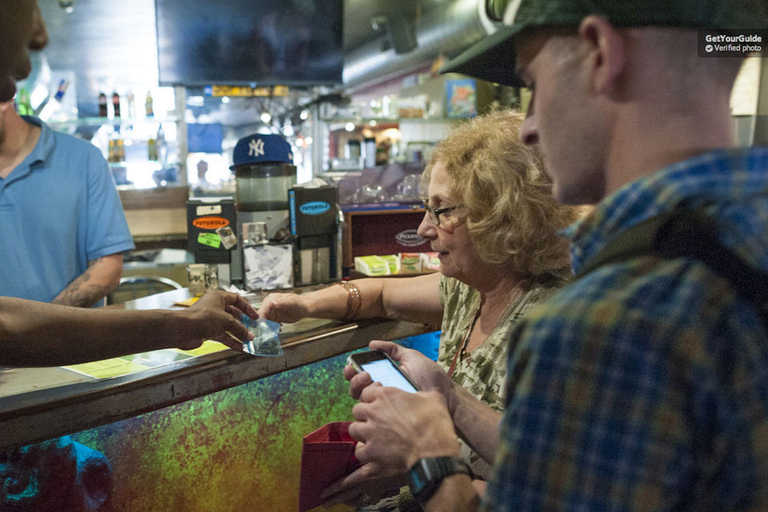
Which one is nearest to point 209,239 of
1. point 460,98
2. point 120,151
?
point 120,151

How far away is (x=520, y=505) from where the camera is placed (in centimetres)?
58

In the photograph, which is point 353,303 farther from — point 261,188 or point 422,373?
point 261,188

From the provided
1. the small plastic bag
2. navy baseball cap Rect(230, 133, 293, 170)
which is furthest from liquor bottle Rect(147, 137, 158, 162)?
the small plastic bag

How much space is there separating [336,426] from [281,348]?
1.07 ft

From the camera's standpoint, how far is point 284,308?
2.04 m

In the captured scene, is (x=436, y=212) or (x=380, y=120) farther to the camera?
(x=380, y=120)

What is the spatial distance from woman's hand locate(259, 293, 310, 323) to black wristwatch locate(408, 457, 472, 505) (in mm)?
1187

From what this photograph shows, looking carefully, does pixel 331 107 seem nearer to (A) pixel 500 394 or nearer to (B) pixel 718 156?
(A) pixel 500 394

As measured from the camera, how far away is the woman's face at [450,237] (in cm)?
166

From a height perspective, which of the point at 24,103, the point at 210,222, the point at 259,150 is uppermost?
the point at 24,103

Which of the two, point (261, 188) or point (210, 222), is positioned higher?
point (261, 188)

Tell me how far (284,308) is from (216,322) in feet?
1.51

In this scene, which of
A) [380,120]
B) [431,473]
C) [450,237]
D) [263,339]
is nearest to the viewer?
[431,473]

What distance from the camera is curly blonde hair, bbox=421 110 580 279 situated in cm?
153
